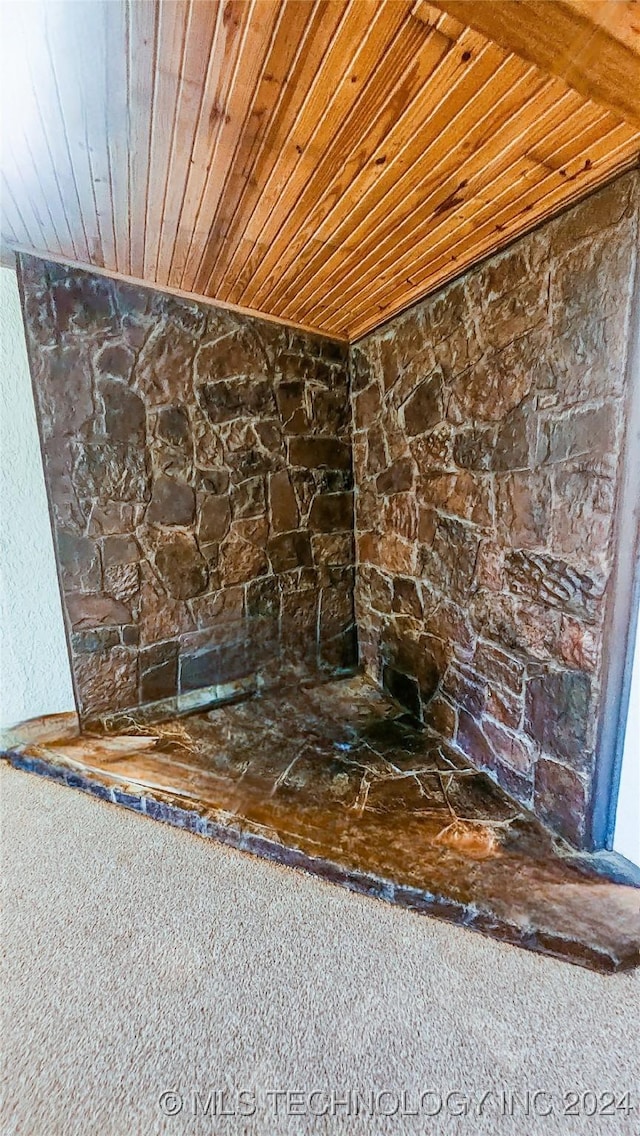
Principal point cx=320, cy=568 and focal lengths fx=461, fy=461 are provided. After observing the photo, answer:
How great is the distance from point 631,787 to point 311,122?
1.79 m

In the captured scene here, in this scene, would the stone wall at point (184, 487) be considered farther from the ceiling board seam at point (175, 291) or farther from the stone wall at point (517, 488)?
the stone wall at point (517, 488)

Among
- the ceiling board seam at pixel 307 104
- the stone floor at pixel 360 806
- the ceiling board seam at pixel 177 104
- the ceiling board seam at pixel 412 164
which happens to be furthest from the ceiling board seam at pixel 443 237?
the stone floor at pixel 360 806

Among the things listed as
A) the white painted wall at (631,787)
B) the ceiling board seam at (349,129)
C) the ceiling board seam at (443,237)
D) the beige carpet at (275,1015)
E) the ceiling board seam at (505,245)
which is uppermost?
the ceiling board seam at (349,129)

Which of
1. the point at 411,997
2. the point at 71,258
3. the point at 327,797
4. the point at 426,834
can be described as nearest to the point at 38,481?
the point at 71,258

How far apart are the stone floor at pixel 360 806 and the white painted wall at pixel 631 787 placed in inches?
4.4

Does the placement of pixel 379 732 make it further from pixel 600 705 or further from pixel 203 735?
pixel 600 705

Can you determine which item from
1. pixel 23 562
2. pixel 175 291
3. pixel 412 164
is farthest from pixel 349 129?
pixel 23 562

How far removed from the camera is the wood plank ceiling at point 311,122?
79 centimetres

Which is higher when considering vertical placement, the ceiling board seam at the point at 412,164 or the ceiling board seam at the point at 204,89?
the ceiling board seam at the point at 204,89

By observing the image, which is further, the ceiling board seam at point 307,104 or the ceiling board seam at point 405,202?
the ceiling board seam at point 405,202

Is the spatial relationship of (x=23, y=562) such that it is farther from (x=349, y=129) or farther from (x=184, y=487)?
(x=349, y=129)

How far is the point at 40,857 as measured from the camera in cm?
143

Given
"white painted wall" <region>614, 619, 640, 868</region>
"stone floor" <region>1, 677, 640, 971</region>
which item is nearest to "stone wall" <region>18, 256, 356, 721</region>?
"stone floor" <region>1, 677, 640, 971</region>

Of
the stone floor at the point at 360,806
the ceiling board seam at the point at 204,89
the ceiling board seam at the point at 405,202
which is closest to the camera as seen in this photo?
the ceiling board seam at the point at 204,89
